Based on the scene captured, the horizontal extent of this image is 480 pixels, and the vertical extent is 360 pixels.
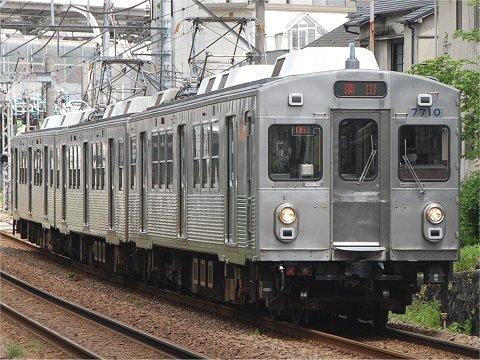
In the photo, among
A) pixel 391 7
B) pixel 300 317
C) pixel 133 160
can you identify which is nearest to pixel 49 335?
pixel 300 317

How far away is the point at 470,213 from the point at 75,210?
27.2 feet

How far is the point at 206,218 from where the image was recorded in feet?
51.8

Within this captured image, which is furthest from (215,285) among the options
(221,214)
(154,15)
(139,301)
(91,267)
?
(154,15)

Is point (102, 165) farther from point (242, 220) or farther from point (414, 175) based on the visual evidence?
point (414, 175)

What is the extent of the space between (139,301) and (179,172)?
268 cm

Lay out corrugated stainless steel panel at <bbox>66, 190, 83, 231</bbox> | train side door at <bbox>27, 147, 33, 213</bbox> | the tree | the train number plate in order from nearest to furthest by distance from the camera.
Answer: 1. the train number plate
2. the tree
3. corrugated stainless steel panel at <bbox>66, 190, 83, 231</bbox>
4. train side door at <bbox>27, 147, 33, 213</bbox>

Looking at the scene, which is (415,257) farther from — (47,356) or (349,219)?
(47,356)

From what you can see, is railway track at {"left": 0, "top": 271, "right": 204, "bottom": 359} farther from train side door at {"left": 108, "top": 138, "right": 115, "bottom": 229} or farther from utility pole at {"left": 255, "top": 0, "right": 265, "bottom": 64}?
utility pole at {"left": 255, "top": 0, "right": 265, "bottom": 64}

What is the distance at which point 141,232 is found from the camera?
19719mm

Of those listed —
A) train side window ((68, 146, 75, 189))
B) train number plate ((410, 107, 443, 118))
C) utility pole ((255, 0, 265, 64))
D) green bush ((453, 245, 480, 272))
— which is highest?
utility pole ((255, 0, 265, 64))

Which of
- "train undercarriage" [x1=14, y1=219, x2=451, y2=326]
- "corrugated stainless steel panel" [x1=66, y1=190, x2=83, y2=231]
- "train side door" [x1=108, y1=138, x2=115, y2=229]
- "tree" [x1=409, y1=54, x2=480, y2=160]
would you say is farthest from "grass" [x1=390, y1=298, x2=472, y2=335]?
"corrugated stainless steel panel" [x1=66, y1=190, x2=83, y2=231]

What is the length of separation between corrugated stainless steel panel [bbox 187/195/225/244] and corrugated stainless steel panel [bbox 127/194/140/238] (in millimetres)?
3417

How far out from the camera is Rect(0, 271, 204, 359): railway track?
12.5 metres

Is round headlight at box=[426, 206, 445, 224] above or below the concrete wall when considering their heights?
above
